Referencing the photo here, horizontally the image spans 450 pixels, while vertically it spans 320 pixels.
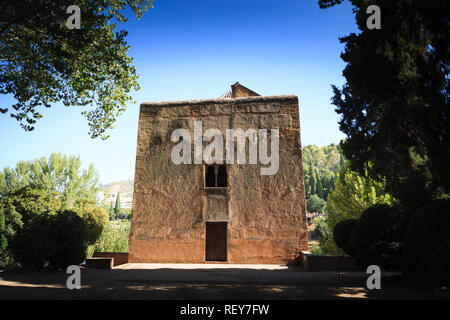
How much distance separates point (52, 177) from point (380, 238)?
28634mm

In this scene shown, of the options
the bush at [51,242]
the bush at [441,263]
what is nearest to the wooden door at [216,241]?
the bush at [51,242]

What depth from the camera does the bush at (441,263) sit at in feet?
15.8

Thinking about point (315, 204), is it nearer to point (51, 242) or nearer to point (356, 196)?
point (356, 196)

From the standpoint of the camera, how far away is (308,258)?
33.8 feet

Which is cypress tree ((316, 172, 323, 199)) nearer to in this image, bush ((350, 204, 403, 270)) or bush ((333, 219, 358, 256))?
bush ((333, 219, 358, 256))

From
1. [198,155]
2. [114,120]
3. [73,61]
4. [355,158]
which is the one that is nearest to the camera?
[73,61]

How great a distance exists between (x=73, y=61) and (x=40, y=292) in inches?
236

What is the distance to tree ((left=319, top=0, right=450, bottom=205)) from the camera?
619 centimetres

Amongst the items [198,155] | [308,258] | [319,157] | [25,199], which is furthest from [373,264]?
[319,157]

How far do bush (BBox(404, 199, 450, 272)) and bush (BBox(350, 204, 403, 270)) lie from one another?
138 cm

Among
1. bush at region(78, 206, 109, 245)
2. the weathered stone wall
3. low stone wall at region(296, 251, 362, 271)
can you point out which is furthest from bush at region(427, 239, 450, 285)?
bush at region(78, 206, 109, 245)

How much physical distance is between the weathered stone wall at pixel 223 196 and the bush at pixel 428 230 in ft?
21.2

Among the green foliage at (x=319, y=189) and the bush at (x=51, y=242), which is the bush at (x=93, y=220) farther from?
the green foliage at (x=319, y=189)
